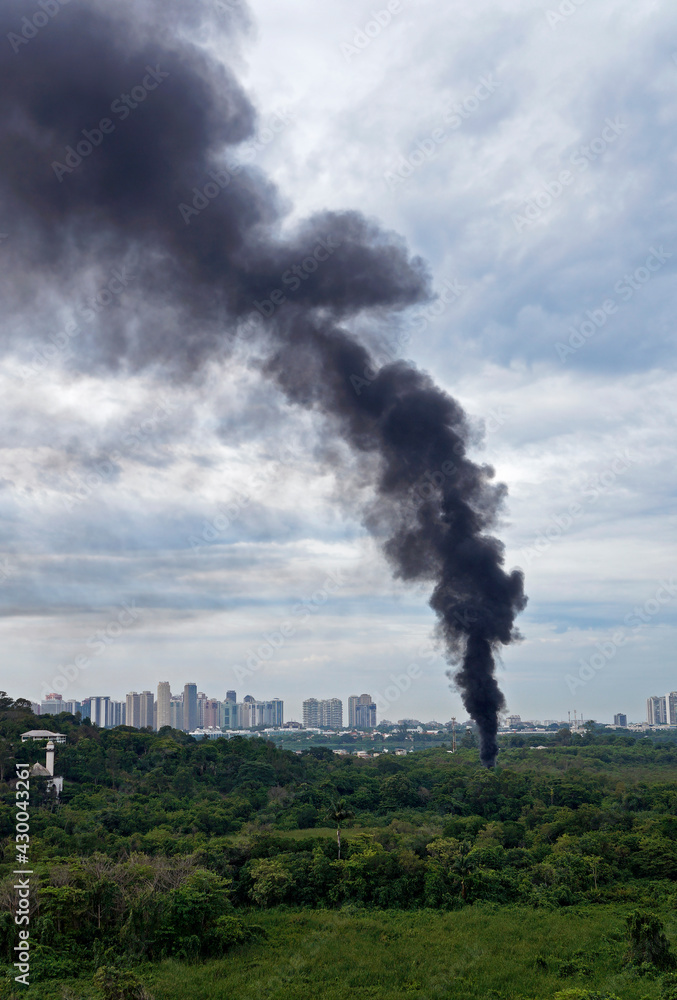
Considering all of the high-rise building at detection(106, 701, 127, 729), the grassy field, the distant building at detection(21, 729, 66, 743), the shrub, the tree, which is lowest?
the high-rise building at detection(106, 701, 127, 729)

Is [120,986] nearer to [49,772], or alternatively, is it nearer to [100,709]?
[49,772]

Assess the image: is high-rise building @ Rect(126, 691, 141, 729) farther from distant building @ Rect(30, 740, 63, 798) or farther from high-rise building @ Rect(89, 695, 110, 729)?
distant building @ Rect(30, 740, 63, 798)

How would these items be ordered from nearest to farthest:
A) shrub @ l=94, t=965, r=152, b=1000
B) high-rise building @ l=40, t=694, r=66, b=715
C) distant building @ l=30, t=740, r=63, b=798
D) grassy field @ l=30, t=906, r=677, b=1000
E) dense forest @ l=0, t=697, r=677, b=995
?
1. shrub @ l=94, t=965, r=152, b=1000
2. grassy field @ l=30, t=906, r=677, b=1000
3. dense forest @ l=0, t=697, r=677, b=995
4. distant building @ l=30, t=740, r=63, b=798
5. high-rise building @ l=40, t=694, r=66, b=715

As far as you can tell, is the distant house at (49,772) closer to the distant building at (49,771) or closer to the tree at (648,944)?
the distant building at (49,771)

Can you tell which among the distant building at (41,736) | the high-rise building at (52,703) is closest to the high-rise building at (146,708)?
the high-rise building at (52,703)

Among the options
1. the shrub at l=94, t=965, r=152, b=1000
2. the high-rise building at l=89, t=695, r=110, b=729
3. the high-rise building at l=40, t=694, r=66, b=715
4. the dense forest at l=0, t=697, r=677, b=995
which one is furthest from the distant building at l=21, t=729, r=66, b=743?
the high-rise building at l=89, t=695, r=110, b=729

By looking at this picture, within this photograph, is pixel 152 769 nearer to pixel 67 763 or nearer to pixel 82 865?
pixel 67 763
